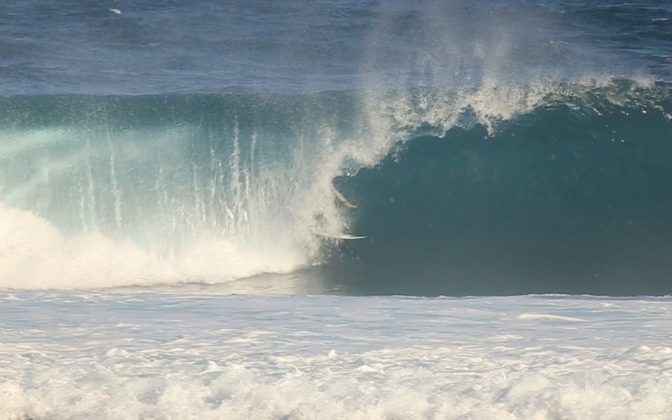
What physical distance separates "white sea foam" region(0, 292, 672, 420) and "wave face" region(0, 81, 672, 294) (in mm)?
3514

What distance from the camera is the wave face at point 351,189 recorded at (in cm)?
932

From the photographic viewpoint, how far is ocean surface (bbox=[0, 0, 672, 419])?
4117 millimetres

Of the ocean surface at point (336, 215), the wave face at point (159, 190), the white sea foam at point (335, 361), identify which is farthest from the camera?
the wave face at point (159, 190)

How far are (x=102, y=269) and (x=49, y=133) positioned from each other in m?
1.88

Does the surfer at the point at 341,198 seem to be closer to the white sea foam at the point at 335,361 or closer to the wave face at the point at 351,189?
the wave face at the point at 351,189

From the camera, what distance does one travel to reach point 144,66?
13.3 meters

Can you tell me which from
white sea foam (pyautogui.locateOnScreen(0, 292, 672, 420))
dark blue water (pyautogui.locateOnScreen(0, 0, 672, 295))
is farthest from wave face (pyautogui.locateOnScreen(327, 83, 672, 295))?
white sea foam (pyautogui.locateOnScreen(0, 292, 672, 420))

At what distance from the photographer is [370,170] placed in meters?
10.2

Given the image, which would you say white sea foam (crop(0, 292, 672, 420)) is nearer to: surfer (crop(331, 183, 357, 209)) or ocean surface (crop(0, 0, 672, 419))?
ocean surface (crop(0, 0, 672, 419))

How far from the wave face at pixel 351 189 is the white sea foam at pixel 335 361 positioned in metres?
3.51

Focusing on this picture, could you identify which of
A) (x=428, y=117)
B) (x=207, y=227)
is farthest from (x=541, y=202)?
(x=207, y=227)

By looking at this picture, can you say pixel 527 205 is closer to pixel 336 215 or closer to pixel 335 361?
pixel 336 215

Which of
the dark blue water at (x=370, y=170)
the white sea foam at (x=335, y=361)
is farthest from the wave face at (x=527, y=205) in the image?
the white sea foam at (x=335, y=361)

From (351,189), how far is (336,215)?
27 cm
